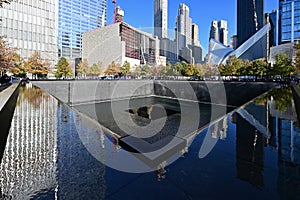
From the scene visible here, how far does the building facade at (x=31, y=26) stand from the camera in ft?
123

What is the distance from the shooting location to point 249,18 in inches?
3578

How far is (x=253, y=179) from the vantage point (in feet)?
8.07

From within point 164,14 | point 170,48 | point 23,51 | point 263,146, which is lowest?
point 263,146

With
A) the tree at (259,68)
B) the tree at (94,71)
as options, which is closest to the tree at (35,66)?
the tree at (94,71)

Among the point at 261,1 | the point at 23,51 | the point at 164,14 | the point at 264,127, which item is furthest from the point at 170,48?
the point at 264,127

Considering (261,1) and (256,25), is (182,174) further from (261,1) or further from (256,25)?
(261,1)

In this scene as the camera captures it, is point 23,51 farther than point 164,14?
No

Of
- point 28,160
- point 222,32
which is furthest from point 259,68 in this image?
point 222,32

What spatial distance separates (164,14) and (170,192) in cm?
16143

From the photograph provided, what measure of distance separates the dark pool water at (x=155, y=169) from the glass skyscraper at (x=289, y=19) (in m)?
49.4

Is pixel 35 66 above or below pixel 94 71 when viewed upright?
below

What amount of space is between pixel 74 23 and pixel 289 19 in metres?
68.1

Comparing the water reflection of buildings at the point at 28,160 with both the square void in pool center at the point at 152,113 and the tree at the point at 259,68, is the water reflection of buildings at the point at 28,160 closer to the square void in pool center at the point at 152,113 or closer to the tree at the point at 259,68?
the square void in pool center at the point at 152,113

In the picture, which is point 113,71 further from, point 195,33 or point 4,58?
point 195,33
